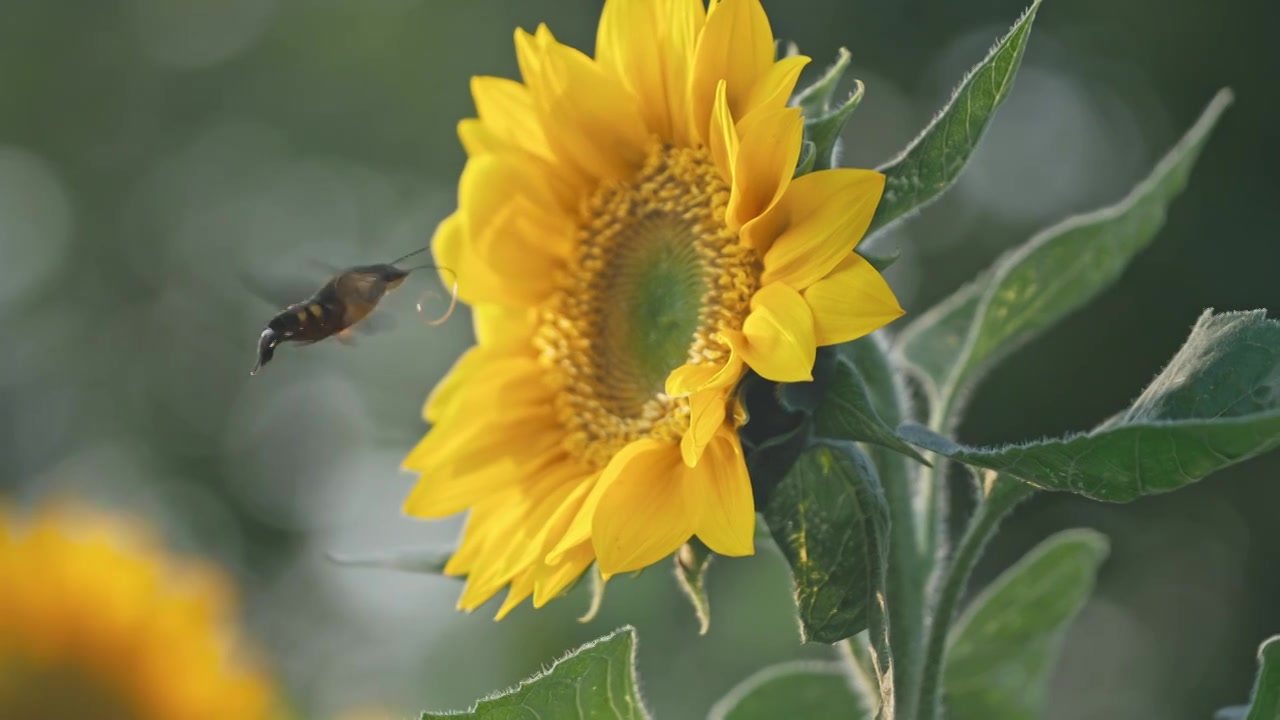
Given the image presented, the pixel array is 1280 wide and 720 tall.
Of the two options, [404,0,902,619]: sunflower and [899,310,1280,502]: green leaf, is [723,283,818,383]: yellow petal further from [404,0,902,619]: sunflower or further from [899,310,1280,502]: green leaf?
[899,310,1280,502]: green leaf

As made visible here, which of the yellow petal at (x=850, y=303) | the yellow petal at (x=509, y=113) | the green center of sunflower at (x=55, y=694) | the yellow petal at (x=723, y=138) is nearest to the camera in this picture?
the yellow petal at (x=850, y=303)

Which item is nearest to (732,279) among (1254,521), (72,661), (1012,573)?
(1012,573)

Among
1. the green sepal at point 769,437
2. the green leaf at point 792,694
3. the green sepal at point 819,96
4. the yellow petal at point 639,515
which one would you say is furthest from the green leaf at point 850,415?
the green leaf at point 792,694

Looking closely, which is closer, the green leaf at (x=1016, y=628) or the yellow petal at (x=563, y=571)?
the yellow petal at (x=563, y=571)

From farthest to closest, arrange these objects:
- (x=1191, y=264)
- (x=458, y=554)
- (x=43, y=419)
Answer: (x=43, y=419)
(x=1191, y=264)
(x=458, y=554)

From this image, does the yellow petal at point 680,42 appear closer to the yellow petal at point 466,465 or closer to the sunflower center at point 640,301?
the sunflower center at point 640,301

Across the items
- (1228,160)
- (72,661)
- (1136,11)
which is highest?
(1136,11)

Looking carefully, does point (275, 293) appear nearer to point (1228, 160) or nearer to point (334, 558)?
point (334, 558)
